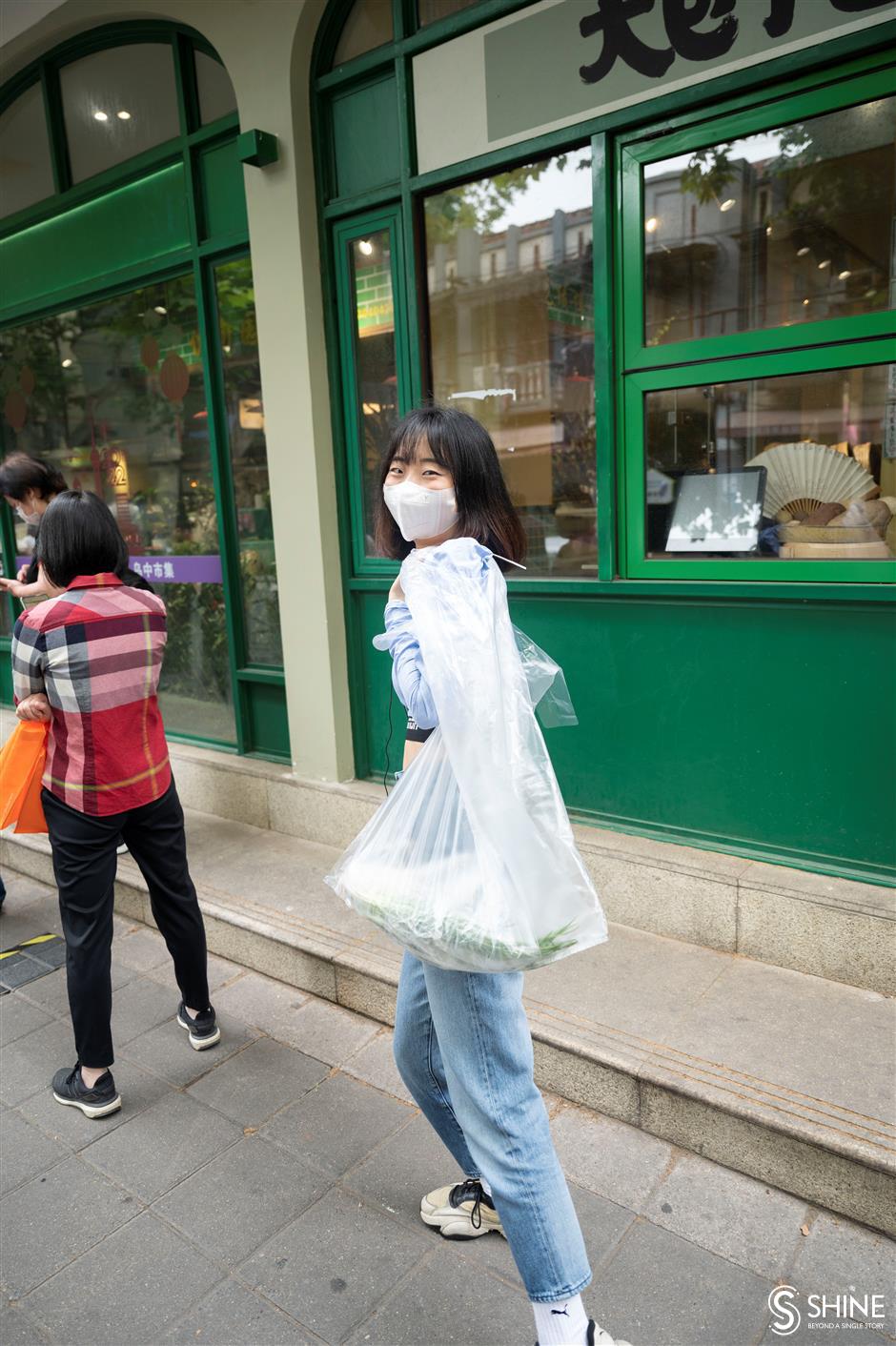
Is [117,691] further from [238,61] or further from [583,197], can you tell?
[238,61]

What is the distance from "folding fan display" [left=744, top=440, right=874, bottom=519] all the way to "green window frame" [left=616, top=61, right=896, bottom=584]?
28 cm

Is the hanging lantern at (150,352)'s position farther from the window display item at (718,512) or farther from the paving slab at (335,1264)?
the paving slab at (335,1264)

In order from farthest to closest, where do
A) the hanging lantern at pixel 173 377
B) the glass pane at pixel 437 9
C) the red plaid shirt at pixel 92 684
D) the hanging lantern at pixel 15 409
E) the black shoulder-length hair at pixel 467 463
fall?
the hanging lantern at pixel 15 409
the hanging lantern at pixel 173 377
the glass pane at pixel 437 9
the red plaid shirt at pixel 92 684
the black shoulder-length hair at pixel 467 463

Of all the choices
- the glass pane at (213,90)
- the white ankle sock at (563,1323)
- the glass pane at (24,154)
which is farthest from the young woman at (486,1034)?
the glass pane at (24,154)

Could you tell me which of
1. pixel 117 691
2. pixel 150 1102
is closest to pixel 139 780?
pixel 117 691

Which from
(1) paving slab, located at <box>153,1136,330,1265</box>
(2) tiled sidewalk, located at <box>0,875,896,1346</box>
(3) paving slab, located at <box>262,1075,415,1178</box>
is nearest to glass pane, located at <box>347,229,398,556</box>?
(3) paving slab, located at <box>262,1075,415,1178</box>

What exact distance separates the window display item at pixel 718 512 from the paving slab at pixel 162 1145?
103 inches

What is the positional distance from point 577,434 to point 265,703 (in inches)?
88.4

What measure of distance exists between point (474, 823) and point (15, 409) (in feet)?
19.5

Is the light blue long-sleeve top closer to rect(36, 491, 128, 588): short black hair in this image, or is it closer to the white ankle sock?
the white ankle sock

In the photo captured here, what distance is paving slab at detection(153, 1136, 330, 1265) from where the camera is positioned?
239 centimetres

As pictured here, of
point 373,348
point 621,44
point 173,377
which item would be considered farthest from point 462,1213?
point 173,377

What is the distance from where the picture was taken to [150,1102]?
3000 millimetres

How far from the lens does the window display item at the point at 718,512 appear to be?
3.38 meters
